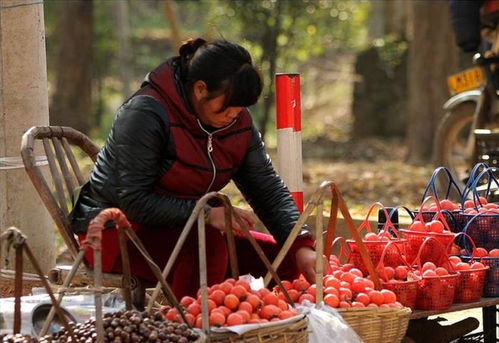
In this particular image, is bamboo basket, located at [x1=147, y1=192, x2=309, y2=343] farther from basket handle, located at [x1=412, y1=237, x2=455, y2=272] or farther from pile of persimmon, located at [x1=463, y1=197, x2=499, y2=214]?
pile of persimmon, located at [x1=463, y1=197, x2=499, y2=214]

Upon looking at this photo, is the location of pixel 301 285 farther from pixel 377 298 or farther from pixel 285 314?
pixel 285 314

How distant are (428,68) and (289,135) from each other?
8.61 m

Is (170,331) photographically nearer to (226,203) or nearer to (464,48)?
(226,203)

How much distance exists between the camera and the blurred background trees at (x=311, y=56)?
14508 mm

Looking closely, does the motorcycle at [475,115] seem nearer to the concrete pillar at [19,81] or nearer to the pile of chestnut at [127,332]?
the concrete pillar at [19,81]

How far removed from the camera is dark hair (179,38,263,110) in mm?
4715

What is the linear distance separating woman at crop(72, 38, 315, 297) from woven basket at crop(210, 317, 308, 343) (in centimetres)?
59

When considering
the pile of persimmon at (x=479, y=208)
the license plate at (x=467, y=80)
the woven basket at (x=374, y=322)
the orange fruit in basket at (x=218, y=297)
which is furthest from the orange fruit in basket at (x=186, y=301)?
the license plate at (x=467, y=80)

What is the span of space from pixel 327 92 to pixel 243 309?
23572 mm

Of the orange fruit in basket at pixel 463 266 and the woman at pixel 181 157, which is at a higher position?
the woman at pixel 181 157

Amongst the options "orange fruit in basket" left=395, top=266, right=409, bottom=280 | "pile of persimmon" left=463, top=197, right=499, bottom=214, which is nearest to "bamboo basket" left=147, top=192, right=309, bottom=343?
"orange fruit in basket" left=395, top=266, right=409, bottom=280

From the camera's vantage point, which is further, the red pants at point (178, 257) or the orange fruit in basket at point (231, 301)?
the red pants at point (178, 257)

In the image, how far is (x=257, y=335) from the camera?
4191mm

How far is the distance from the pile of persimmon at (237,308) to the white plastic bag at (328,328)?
0.38 ft
